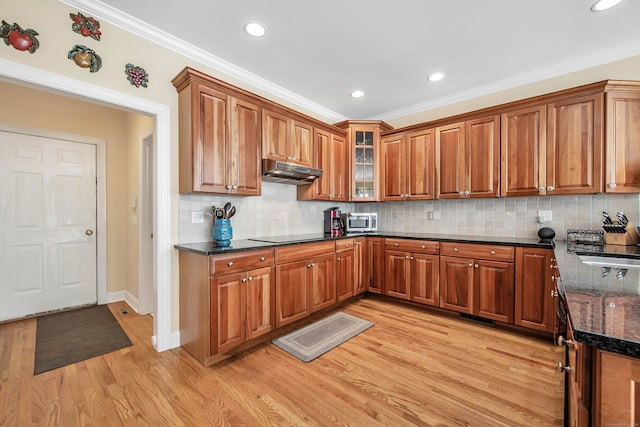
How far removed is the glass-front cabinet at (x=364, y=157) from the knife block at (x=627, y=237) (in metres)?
2.37

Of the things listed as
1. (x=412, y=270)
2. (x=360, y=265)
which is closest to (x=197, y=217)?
(x=360, y=265)

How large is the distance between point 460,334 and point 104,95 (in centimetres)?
379

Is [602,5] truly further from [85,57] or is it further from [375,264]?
[85,57]

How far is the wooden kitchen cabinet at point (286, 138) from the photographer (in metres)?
2.92

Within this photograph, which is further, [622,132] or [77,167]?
[77,167]

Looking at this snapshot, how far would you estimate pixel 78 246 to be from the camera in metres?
3.52

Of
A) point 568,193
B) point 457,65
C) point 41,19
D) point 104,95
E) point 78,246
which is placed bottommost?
point 78,246

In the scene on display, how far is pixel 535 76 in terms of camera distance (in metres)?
3.05

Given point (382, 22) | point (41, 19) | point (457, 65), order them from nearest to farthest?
1. point (41, 19)
2. point (382, 22)
3. point (457, 65)

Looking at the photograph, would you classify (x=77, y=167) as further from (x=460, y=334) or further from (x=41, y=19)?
(x=460, y=334)

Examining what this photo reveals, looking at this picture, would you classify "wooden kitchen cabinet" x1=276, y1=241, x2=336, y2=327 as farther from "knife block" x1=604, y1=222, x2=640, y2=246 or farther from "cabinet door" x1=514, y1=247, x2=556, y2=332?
"knife block" x1=604, y1=222, x2=640, y2=246

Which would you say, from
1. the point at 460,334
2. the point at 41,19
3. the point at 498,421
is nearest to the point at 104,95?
the point at 41,19

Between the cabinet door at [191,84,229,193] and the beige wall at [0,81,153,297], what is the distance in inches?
50.4

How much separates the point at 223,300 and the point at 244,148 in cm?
144
